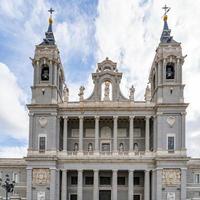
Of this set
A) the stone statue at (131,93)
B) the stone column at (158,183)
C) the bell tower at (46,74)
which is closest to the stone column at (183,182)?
the stone column at (158,183)

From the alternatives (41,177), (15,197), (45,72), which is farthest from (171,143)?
(15,197)

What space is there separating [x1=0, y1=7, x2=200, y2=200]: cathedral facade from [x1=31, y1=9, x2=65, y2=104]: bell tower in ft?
0.51

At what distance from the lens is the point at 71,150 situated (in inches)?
3135

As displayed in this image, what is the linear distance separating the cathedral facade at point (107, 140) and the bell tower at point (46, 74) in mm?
155

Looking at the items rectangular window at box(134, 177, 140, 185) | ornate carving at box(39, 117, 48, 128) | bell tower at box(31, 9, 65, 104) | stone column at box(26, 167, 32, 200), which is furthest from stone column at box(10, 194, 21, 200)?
rectangular window at box(134, 177, 140, 185)

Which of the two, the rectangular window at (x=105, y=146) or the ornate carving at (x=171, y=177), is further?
the rectangular window at (x=105, y=146)

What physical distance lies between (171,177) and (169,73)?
16064 millimetres

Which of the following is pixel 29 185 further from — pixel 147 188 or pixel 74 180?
pixel 147 188

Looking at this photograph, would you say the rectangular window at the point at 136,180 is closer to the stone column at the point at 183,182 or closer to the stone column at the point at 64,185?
the stone column at the point at 183,182

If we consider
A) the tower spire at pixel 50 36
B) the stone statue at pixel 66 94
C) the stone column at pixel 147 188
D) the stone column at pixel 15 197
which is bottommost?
the stone column at pixel 15 197

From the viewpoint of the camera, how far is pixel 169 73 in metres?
77.8

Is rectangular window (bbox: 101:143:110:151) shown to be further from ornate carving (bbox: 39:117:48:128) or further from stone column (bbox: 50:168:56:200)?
ornate carving (bbox: 39:117:48:128)

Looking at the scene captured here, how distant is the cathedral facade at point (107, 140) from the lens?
74250mm

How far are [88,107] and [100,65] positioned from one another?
715 cm
